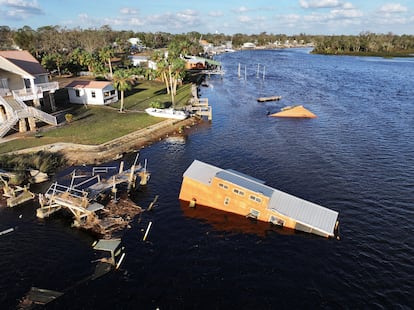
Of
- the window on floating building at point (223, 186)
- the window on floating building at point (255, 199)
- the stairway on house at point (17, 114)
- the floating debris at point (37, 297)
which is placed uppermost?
the stairway on house at point (17, 114)

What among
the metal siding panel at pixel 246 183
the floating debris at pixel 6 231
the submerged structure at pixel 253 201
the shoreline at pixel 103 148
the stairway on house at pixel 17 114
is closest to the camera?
the floating debris at pixel 6 231

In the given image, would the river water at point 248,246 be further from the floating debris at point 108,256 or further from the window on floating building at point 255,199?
the window on floating building at point 255,199

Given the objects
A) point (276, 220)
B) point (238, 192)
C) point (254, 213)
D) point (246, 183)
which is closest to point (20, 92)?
point (238, 192)

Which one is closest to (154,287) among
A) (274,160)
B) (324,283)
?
(324,283)

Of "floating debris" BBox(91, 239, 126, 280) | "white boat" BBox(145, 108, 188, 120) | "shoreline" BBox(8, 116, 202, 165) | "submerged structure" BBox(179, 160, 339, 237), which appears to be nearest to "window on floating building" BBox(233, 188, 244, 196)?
"submerged structure" BBox(179, 160, 339, 237)

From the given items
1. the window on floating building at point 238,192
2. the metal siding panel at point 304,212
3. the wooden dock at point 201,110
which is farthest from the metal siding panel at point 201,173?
the wooden dock at point 201,110

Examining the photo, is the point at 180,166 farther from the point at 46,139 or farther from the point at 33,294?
the point at 33,294

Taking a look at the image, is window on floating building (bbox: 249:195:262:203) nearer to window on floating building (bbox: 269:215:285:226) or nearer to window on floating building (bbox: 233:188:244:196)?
window on floating building (bbox: 233:188:244:196)
